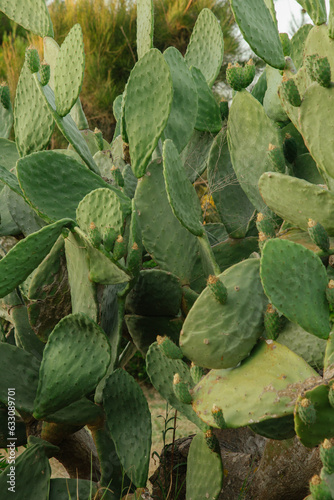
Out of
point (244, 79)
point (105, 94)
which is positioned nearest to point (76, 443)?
point (244, 79)

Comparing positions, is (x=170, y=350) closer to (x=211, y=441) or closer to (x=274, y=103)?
(x=211, y=441)

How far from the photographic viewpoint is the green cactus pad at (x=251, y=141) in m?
1.71

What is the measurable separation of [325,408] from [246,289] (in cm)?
33

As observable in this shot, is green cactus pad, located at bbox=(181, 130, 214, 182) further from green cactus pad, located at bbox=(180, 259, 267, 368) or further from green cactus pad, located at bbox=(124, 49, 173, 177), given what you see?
green cactus pad, located at bbox=(180, 259, 267, 368)

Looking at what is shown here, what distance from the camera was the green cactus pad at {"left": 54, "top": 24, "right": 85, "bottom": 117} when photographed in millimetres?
1747

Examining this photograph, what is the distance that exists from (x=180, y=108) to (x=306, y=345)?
87 centimetres

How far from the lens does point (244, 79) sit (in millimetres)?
1713

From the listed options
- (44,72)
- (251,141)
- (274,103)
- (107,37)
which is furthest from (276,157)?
(107,37)

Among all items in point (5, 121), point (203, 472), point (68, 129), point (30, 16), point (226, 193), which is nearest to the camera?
point (203, 472)

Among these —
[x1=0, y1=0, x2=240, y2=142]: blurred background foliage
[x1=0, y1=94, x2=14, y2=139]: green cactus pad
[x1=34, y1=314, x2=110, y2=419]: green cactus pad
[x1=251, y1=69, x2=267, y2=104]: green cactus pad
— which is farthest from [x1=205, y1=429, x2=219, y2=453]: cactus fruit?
[x1=0, y1=0, x2=240, y2=142]: blurred background foliage

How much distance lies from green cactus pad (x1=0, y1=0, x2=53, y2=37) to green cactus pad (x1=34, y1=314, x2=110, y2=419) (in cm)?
106

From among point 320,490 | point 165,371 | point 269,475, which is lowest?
point 269,475

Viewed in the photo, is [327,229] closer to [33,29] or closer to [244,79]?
→ [244,79]

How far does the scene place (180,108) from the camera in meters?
1.88
